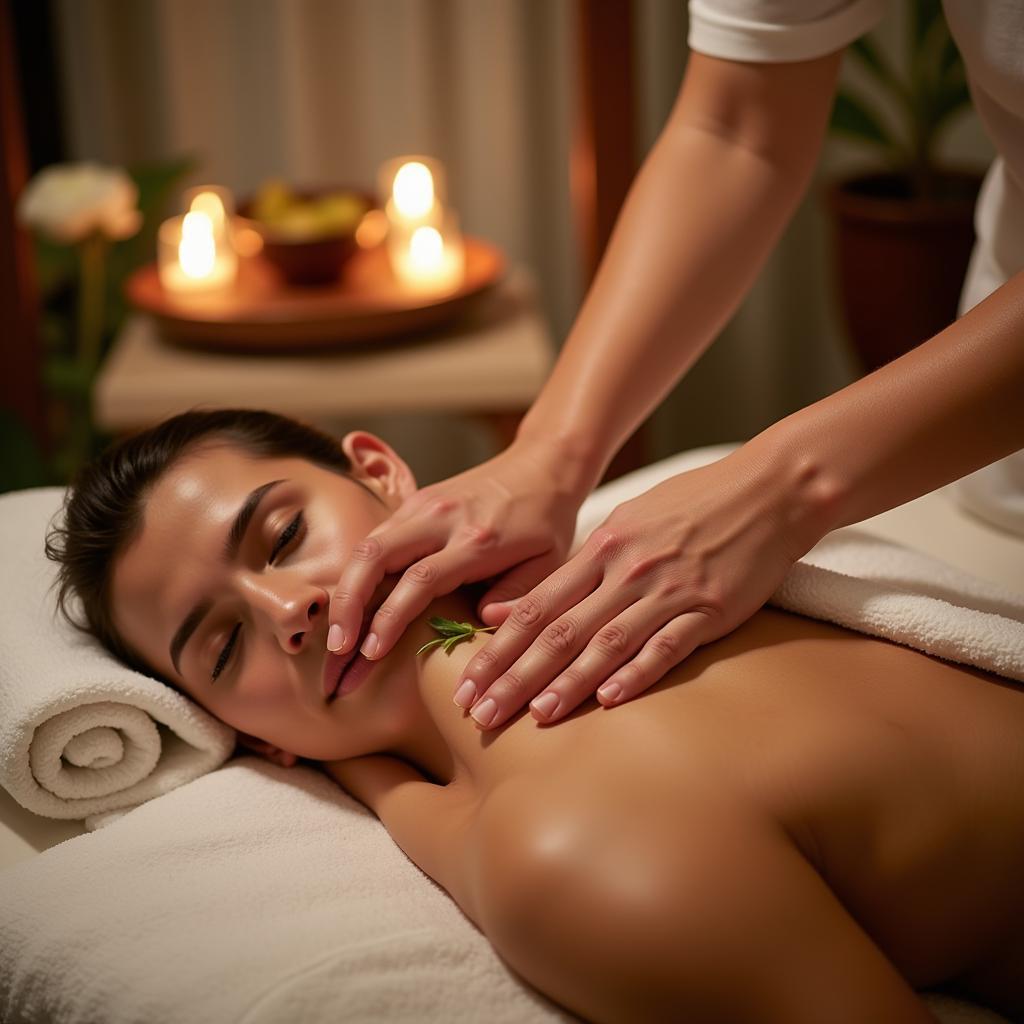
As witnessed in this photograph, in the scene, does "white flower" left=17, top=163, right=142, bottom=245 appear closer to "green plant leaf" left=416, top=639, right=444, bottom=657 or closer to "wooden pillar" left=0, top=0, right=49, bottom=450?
"wooden pillar" left=0, top=0, right=49, bottom=450

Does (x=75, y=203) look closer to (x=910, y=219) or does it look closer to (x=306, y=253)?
(x=306, y=253)

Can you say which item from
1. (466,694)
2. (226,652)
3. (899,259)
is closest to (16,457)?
(226,652)

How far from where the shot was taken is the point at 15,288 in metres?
2.45

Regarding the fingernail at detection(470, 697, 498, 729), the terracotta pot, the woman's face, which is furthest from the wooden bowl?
the fingernail at detection(470, 697, 498, 729)

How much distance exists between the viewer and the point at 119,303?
9.77ft

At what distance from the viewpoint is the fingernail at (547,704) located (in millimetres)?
1026

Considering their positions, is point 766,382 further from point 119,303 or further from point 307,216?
point 119,303

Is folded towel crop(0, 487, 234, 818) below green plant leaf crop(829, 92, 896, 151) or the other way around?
below

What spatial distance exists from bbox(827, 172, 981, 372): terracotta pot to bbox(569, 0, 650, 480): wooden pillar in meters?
0.47

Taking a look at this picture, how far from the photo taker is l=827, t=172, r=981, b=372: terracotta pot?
2.46 m

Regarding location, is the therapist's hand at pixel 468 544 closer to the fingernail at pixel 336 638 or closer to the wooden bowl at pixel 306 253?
the fingernail at pixel 336 638

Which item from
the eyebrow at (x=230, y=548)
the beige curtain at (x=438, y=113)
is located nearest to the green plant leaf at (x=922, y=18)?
the beige curtain at (x=438, y=113)

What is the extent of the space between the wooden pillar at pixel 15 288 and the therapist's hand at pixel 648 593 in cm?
173

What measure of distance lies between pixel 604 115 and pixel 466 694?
5.56ft
